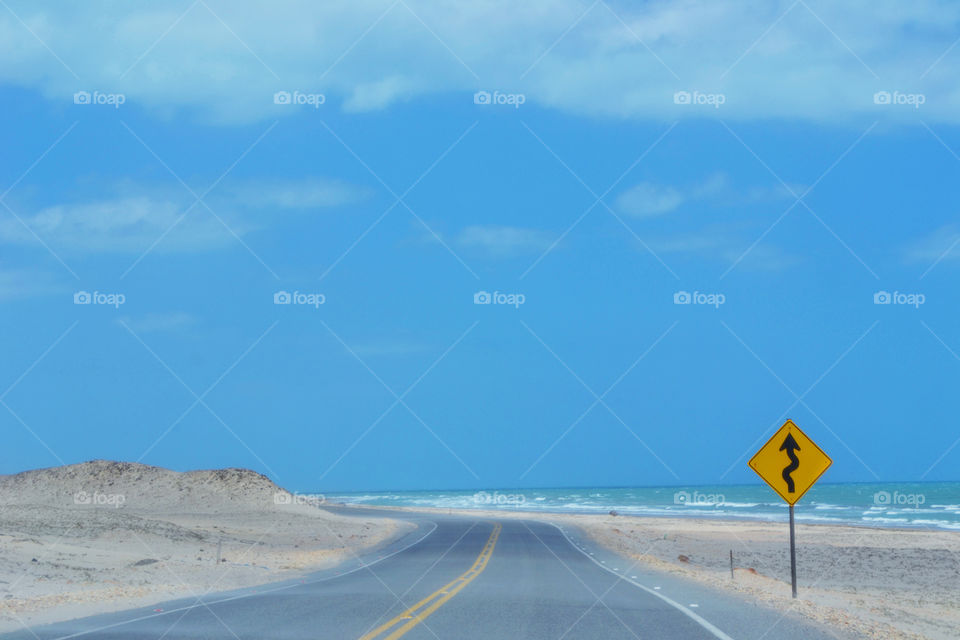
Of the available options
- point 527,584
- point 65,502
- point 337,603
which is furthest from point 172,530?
point 65,502

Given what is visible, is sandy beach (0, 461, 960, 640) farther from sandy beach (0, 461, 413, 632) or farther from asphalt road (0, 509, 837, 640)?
asphalt road (0, 509, 837, 640)

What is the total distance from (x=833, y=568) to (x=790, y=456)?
17489 millimetres

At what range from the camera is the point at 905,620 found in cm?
1691

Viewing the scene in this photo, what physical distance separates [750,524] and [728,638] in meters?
56.1

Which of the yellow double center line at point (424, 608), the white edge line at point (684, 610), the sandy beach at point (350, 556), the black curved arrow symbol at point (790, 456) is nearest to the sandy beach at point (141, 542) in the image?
the sandy beach at point (350, 556)

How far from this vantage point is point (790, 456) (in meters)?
16.6

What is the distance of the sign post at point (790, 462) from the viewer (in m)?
16.3

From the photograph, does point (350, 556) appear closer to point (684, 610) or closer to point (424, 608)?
point (424, 608)

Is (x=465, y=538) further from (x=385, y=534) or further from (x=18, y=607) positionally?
(x=18, y=607)

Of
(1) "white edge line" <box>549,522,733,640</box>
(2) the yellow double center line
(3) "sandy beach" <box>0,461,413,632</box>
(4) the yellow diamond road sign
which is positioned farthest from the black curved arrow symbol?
(3) "sandy beach" <box>0,461,413,632</box>

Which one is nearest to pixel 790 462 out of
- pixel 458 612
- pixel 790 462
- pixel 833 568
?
pixel 790 462

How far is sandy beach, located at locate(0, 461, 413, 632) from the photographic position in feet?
59.4

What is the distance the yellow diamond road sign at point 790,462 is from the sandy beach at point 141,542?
1141cm

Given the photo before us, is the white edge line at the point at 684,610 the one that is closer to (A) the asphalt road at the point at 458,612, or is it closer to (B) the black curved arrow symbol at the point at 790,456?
(A) the asphalt road at the point at 458,612
